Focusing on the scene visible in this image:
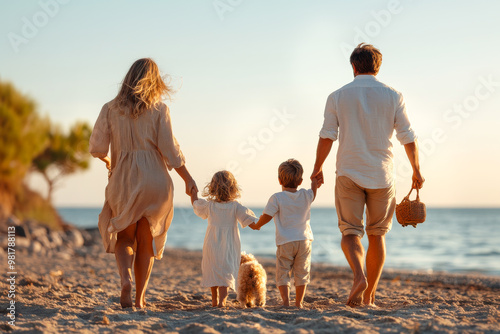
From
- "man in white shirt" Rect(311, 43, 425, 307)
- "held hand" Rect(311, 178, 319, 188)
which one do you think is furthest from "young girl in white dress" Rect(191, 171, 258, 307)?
"man in white shirt" Rect(311, 43, 425, 307)

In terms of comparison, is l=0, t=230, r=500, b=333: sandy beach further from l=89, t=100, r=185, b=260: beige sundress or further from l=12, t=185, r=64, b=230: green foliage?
l=12, t=185, r=64, b=230: green foliage

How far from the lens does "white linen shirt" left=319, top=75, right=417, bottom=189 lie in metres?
4.83

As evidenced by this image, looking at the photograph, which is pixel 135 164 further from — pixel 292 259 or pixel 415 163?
pixel 415 163

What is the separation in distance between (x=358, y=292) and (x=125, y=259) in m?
2.16

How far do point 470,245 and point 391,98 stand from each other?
22.3 m

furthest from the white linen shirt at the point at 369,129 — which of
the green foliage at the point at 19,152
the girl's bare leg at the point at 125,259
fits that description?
the green foliage at the point at 19,152

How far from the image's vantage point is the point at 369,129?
4.84m

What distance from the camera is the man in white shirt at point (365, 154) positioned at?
4836 millimetres

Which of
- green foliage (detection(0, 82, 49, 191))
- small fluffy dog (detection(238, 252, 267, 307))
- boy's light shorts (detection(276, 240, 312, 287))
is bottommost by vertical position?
small fluffy dog (detection(238, 252, 267, 307))

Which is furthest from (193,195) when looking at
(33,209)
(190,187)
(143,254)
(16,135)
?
(33,209)

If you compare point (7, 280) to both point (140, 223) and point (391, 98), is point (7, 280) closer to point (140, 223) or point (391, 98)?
point (140, 223)

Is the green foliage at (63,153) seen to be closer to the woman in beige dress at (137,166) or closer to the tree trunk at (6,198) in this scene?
the tree trunk at (6,198)

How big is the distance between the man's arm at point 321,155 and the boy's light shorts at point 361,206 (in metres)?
0.22

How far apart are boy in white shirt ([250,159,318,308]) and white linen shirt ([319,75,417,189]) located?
0.46 meters
